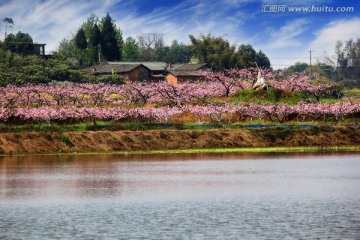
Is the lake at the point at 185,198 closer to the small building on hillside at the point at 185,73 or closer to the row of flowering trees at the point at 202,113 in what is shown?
the row of flowering trees at the point at 202,113

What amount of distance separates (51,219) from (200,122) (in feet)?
191

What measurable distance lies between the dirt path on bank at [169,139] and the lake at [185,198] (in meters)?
9.59

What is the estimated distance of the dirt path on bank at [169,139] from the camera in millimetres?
78625


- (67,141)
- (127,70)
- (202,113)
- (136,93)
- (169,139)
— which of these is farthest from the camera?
(127,70)

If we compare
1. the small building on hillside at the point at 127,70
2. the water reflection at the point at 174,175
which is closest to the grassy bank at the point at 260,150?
the water reflection at the point at 174,175

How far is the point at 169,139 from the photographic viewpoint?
8094cm

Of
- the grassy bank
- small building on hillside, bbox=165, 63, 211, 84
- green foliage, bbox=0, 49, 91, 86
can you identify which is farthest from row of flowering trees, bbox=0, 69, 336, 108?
small building on hillside, bbox=165, 63, 211, 84

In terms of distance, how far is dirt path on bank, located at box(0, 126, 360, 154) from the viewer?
258 feet

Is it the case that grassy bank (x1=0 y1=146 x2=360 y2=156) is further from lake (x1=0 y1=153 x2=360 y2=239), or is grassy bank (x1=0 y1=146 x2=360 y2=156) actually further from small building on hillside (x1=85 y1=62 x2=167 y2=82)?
Result: small building on hillside (x1=85 y1=62 x2=167 y2=82)

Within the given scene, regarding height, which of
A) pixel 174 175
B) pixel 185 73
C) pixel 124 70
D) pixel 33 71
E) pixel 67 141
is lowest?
pixel 174 175

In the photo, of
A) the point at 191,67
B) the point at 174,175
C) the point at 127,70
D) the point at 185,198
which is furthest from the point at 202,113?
the point at 191,67

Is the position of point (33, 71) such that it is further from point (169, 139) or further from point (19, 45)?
point (169, 139)

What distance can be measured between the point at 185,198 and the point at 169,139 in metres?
38.1

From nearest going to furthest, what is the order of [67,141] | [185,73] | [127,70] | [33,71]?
[67,141] → [33,71] → [127,70] → [185,73]
